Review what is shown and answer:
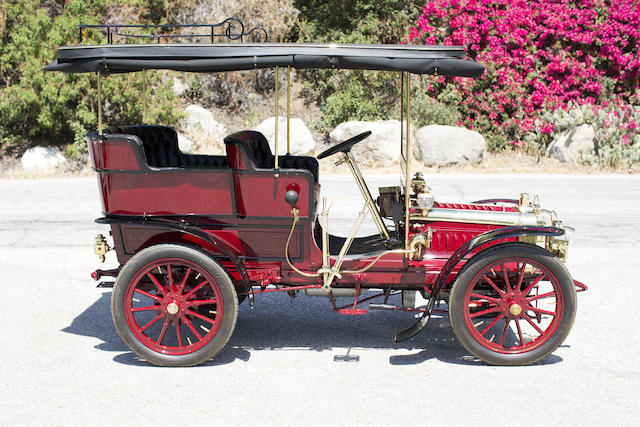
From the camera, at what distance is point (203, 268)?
4234 millimetres

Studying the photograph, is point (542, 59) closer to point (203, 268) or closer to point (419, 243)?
→ point (419, 243)

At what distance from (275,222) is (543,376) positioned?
171 cm

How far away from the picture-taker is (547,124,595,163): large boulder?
48.5 feet

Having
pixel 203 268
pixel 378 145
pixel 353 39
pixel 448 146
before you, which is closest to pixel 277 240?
pixel 203 268

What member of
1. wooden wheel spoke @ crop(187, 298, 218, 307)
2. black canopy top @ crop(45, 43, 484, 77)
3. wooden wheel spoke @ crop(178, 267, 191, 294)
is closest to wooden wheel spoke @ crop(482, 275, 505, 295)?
black canopy top @ crop(45, 43, 484, 77)

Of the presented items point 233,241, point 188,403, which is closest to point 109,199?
point 233,241

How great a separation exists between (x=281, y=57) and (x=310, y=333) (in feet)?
6.03

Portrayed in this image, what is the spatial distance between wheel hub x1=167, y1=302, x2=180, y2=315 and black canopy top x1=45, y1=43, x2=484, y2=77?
1325 mm

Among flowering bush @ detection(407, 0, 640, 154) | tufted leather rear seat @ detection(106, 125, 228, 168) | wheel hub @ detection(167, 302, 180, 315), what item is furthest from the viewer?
flowering bush @ detection(407, 0, 640, 154)

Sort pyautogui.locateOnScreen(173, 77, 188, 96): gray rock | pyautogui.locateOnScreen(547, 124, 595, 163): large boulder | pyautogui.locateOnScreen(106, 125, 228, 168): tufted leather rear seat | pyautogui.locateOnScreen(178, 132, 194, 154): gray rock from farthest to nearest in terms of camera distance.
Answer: pyautogui.locateOnScreen(173, 77, 188, 96): gray rock < pyautogui.locateOnScreen(547, 124, 595, 163): large boulder < pyautogui.locateOnScreen(178, 132, 194, 154): gray rock < pyautogui.locateOnScreen(106, 125, 228, 168): tufted leather rear seat

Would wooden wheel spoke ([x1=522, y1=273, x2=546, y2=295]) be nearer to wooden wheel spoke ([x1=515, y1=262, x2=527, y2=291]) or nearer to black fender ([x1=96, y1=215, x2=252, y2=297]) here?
wooden wheel spoke ([x1=515, y1=262, x2=527, y2=291])

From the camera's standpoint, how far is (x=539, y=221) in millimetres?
4488

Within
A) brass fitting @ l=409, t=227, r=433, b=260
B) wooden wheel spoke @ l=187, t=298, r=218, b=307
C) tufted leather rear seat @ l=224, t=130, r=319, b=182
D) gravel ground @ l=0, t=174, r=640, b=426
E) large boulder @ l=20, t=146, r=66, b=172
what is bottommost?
gravel ground @ l=0, t=174, r=640, b=426

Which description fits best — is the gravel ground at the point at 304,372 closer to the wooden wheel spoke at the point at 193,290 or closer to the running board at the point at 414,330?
the running board at the point at 414,330
